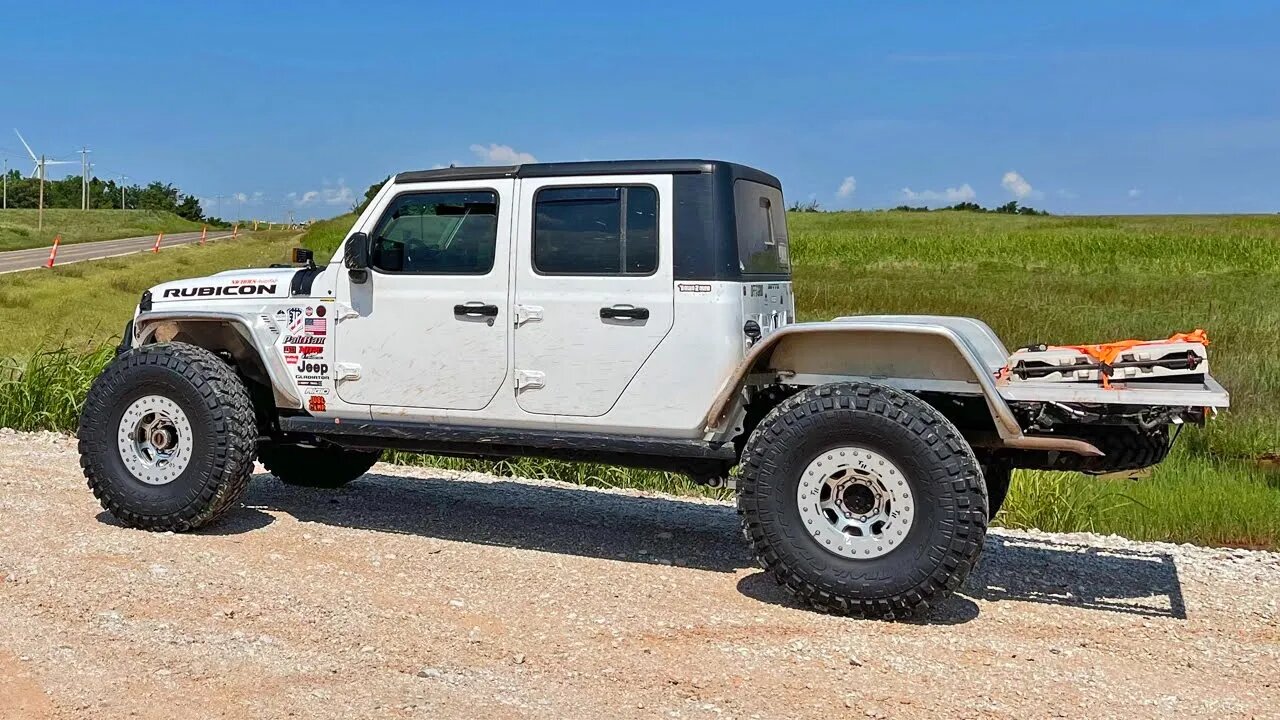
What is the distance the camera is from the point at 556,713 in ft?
14.0

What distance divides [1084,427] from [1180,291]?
22024mm

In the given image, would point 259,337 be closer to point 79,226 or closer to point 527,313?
point 527,313

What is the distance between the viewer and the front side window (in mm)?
6406

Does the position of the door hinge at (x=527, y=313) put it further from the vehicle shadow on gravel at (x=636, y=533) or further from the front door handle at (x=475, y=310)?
the vehicle shadow on gravel at (x=636, y=533)

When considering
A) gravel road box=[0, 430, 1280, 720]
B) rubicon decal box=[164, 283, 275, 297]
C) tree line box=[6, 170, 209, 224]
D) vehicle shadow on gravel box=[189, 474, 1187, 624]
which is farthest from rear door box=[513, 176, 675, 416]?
tree line box=[6, 170, 209, 224]

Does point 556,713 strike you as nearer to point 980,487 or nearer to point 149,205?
point 980,487

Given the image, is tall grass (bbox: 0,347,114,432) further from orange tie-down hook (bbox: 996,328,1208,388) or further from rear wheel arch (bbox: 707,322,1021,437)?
orange tie-down hook (bbox: 996,328,1208,388)

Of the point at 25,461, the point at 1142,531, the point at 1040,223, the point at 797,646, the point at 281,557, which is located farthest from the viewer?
the point at 1040,223

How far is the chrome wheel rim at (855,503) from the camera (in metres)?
5.41

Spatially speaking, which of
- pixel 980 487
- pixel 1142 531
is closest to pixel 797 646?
pixel 980 487

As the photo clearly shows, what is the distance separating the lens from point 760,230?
644 centimetres

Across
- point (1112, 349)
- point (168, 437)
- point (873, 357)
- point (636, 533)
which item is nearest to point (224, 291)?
point (168, 437)

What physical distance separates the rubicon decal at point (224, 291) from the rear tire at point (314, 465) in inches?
54.1

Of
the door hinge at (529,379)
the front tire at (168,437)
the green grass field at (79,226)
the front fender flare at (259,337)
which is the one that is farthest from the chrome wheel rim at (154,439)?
the green grass field at (79,226)
